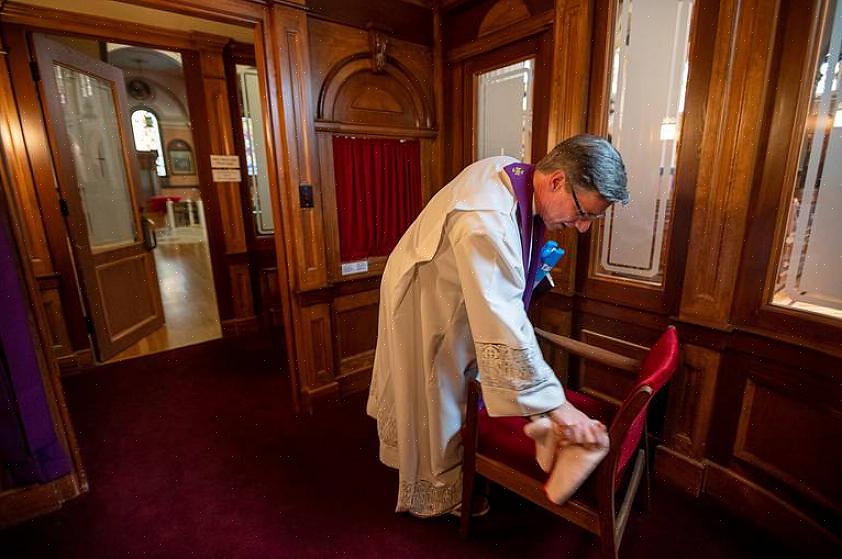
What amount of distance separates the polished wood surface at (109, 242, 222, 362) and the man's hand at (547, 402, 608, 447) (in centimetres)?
352

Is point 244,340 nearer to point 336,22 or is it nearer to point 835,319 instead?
point 336,22

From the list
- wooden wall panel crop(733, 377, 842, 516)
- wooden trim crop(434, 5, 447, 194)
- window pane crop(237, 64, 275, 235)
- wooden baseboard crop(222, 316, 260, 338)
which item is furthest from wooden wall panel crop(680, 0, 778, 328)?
wooden baseboard crop(222, 316, 260, 338)

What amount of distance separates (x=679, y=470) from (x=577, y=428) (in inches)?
45.4

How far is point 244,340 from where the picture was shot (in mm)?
3701

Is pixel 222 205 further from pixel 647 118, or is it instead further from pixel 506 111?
pixel 647 118

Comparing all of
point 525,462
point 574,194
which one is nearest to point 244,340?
point 525,462

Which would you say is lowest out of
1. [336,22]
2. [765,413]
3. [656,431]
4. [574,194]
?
[656,431]

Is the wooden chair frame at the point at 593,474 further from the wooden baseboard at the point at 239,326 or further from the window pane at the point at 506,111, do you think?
the wooden baseboard at the point at 239,326

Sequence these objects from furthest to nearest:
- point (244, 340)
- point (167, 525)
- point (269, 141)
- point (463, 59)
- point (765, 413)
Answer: point (244, 340), point (463, 59), point (269, 141), point (167, 525), point (765, 413)

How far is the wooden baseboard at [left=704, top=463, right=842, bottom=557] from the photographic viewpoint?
141cm

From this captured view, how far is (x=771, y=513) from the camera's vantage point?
5.10 feet

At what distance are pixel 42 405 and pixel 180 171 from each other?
12.9m

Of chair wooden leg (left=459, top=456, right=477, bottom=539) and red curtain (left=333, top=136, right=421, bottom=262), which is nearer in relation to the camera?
chair wooden leg (left=459, top=456, right=477, bottom=539)

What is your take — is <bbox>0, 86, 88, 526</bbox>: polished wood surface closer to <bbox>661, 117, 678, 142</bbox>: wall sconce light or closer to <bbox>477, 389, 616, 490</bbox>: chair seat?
<bbox>477, 389, 616, 490</bbox>: chair seat
